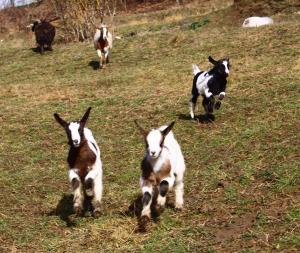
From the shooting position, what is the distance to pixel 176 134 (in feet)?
41.3

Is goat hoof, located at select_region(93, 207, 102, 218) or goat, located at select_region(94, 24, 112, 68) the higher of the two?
goat, located at select_region(94, 24, 112, 68)

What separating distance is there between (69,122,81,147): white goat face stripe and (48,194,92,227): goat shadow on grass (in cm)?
109

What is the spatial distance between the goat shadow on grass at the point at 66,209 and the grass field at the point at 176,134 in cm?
2

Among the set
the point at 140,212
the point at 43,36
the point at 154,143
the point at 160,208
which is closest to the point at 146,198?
the point at 160,208

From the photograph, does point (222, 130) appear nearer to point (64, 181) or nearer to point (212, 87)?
point (212, 87)

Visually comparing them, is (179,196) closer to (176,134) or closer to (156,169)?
(156,169)

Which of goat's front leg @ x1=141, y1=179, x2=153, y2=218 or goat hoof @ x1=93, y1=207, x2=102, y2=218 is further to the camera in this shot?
goat hoof @ x1=93, y1=207, x2=102, y2=218

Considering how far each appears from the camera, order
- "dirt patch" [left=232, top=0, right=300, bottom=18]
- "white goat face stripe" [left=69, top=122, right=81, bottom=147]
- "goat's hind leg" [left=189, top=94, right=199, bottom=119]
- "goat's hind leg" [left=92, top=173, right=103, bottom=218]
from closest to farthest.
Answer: "white goat face stripe" [left=69, top=122, right=81, bottom=147] → "goat's hind leg" [left=92, top=173, right=103, bottom=218] → "goat's hind leg" [left=189, top=94, right=199, bottom=119] → "dirt patch" [left=232, top=0, right=300, bottom=18]

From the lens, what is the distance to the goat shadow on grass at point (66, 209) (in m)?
8.37

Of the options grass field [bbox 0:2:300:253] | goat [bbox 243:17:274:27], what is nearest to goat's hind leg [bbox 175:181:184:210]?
grass field [bbox 0:2:300:253]

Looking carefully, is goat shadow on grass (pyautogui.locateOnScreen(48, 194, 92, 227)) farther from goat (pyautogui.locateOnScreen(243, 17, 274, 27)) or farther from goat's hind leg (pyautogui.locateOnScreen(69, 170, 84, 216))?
goat (pyautogui.locateOnScreen(243, 17, 274, 27))

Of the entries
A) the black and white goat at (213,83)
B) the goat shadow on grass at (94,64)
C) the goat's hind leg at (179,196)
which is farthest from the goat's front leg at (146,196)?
the goat shadow on grass at (94,64)

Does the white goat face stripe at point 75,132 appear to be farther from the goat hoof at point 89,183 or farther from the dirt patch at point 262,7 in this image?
the dirt patch at point 262,7

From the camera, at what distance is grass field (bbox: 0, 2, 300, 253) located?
756cm
